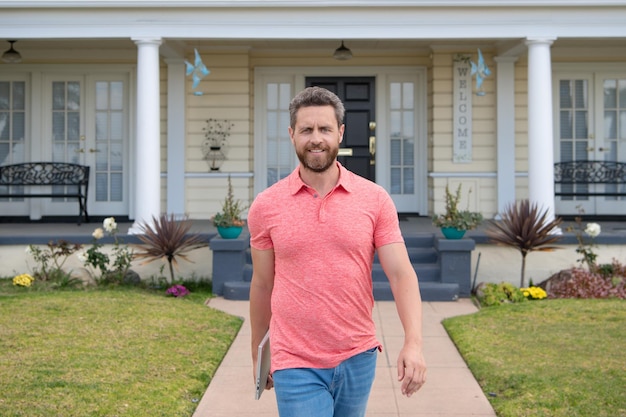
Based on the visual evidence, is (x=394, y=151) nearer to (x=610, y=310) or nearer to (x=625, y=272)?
(x=625, y=272)

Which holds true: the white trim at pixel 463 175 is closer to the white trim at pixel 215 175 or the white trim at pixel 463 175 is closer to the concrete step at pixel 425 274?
the white trim at pixel 215 175

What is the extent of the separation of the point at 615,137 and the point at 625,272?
360 cm

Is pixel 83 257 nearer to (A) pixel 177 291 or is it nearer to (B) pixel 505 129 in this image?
(A) pixel 177 291

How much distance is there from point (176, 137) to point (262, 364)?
9.34 m

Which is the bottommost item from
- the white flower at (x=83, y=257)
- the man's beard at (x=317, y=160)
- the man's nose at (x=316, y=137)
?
the white flower at (x=83, y=257)

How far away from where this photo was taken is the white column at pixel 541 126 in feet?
32.0

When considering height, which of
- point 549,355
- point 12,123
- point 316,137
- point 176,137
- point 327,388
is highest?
point 12,123

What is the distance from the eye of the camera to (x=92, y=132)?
12.3m

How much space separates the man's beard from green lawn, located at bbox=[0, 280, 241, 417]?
2586 mm

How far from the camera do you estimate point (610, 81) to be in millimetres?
12141

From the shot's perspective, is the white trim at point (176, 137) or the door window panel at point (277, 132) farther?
Answer: the door window panel at point (277, 132)

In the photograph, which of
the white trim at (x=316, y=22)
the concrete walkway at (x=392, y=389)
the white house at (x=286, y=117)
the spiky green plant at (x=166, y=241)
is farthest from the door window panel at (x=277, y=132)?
the concrete walkway at (x=392, y=389)

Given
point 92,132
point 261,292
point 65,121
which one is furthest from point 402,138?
point 261,292

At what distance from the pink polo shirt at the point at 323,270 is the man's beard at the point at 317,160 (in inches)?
2.9
